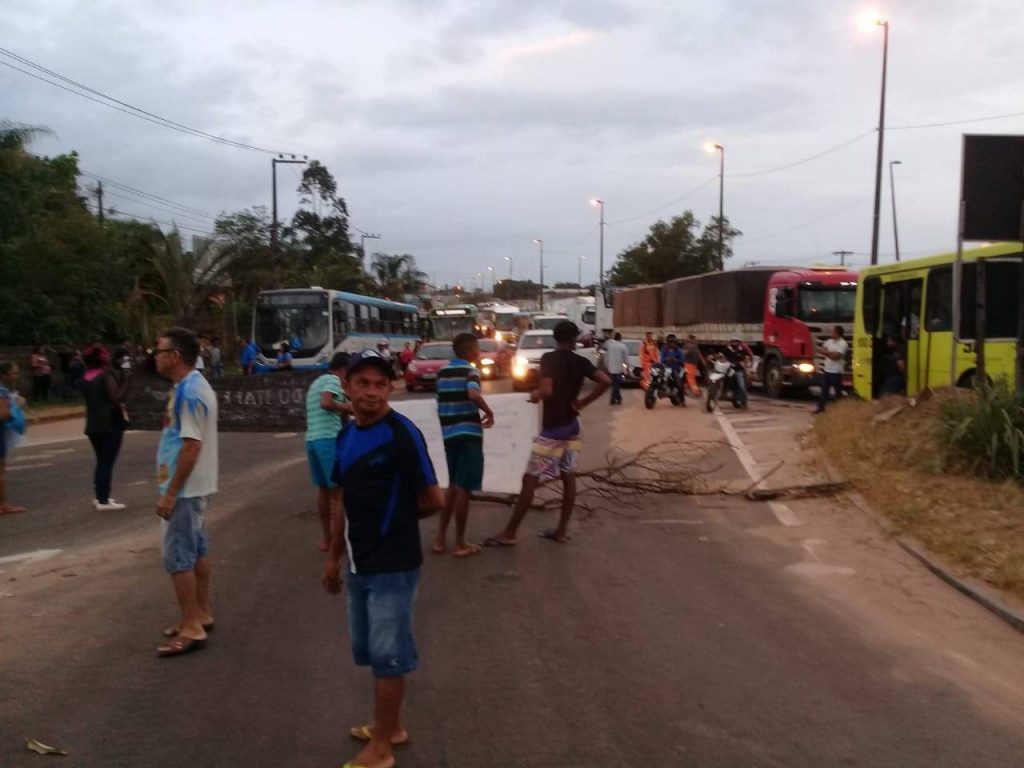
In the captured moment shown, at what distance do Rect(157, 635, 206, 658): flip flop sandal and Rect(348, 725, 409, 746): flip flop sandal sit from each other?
1.61 meters

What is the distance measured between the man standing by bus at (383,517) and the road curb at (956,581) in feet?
14.2

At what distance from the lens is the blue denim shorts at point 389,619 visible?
14.3 ft

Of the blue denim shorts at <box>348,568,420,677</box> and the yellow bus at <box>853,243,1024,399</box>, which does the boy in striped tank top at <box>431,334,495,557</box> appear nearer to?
the blue denim shorts at <box>348,568,420,677</box>

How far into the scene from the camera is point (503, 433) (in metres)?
9.85

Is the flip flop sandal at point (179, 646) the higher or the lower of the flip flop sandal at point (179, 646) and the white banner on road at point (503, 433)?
the lower

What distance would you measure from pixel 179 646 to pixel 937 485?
24.1ft

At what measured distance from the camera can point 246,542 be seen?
8.89m

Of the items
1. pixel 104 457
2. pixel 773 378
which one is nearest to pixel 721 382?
pixel 773 378

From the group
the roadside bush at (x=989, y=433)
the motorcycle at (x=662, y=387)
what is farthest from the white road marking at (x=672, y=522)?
the motorcycle at (x=662, y=387)

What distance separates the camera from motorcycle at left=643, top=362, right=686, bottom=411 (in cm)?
2152

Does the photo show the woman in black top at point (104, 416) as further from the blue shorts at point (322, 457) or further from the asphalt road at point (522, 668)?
the blue shorts at point (322, 457)

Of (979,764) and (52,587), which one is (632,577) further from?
(52,587)

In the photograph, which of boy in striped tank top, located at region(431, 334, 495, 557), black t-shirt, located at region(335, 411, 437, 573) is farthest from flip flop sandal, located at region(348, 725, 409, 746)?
boy in striped tank top, located at region(431, 334, 495, 557)

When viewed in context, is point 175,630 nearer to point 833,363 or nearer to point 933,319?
point 933,319
